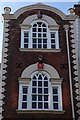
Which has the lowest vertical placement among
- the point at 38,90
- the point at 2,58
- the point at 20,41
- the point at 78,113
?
the point at 78,113

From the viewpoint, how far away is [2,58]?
59.4 feet

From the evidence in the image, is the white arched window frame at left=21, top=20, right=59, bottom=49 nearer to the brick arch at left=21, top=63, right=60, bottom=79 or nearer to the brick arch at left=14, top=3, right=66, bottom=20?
the brick arch at left=14, top=3, right=66, bottom=20

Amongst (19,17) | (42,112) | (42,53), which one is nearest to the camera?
(42,112)

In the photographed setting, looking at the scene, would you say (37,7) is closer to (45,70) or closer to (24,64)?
(24,64)

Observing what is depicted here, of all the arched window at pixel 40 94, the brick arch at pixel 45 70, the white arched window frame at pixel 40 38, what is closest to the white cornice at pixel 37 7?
the white arched window frame at pixel 40 38

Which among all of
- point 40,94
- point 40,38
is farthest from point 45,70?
point 40,38

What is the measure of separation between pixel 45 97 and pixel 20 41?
4119 millimetres

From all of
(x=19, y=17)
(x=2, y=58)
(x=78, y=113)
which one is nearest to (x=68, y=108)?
(x=78, y=113)

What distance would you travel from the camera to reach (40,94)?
1702cm

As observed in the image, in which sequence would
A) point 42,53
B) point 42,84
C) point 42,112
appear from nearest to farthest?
point 42,112
point 42,84
point 42,53

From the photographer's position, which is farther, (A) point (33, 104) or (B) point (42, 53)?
(B) point (42, 53)

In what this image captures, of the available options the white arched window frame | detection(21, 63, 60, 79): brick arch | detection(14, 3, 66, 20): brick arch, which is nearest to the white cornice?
detection(14, 3, 66, 20): brick arch

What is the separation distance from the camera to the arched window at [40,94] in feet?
54.5

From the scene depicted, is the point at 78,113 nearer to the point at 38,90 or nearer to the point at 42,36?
the point at 38,90
